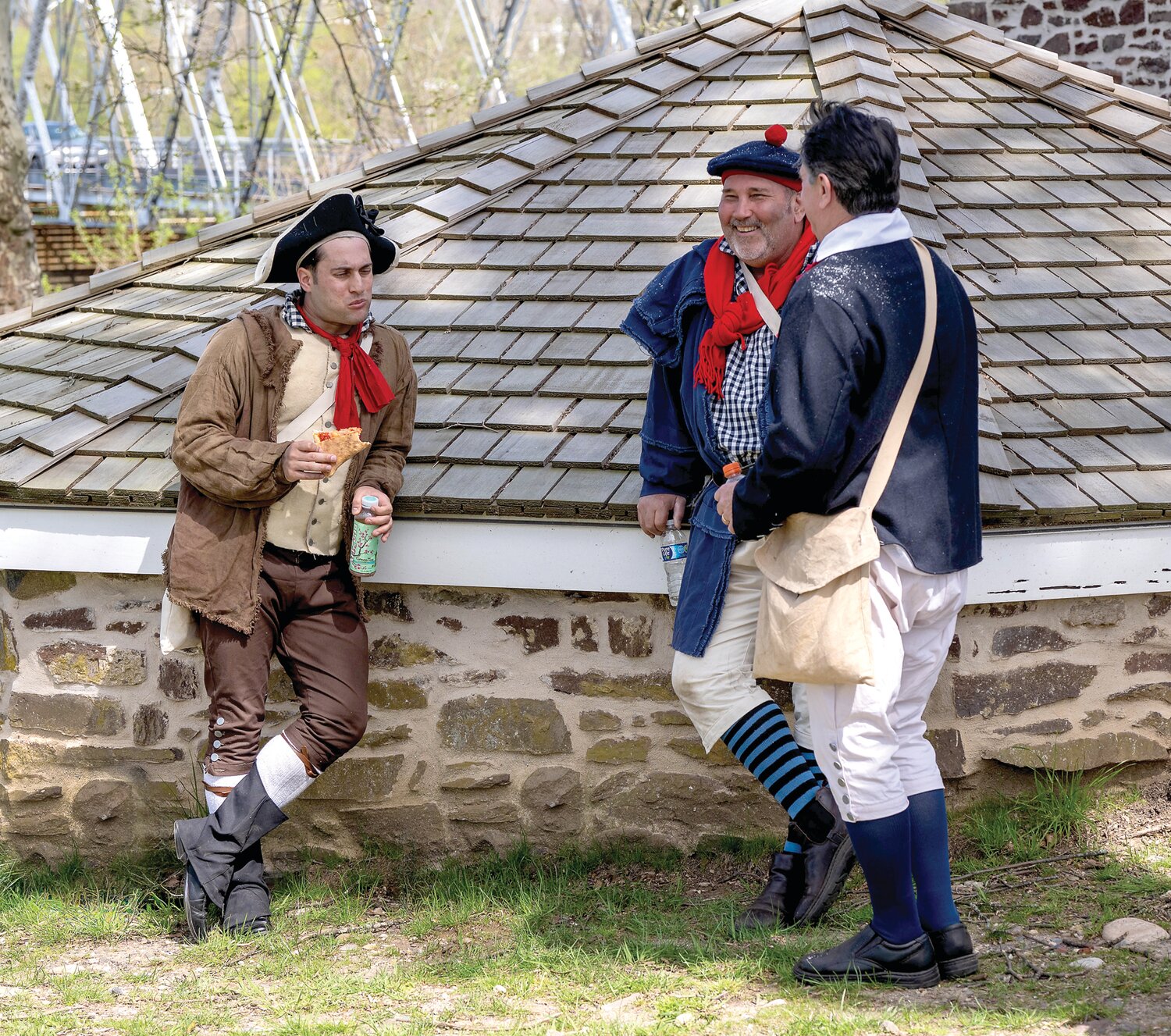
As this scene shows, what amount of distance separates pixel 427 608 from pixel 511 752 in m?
0.49

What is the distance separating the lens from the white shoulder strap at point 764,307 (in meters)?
3.07

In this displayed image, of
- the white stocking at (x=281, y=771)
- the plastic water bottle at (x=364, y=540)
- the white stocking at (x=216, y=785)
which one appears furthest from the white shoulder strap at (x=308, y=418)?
the white stocking at (x=216, y=785)

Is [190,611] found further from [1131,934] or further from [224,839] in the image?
[1131,934]

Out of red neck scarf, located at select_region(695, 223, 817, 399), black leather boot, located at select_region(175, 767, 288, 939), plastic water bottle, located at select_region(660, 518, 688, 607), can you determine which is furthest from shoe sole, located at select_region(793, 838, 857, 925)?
black leather boot, located at select_region(175, 767, 288, 939)

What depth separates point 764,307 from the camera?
10.2 ft

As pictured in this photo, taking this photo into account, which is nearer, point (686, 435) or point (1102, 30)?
point (686, 435)

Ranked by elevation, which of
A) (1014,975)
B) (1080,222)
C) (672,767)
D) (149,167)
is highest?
(149,167)

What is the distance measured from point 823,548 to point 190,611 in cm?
176

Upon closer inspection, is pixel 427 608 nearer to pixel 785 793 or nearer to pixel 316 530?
pixel 316 530

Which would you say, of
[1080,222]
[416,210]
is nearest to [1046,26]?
[1080,222]

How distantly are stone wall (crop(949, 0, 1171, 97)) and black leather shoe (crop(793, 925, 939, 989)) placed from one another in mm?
10014

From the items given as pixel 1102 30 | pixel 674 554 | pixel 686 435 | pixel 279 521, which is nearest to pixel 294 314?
pixel 279 521

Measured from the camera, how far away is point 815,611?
273 centimetres

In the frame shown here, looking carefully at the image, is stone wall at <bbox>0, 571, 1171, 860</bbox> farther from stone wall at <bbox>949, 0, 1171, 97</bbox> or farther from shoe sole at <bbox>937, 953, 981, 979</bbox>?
stone wall at <bbox>949, 0, 1171, 97</bbox>
